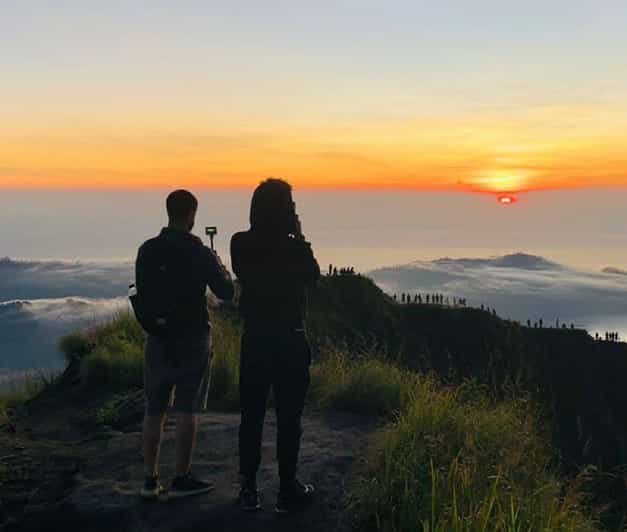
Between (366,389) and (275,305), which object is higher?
(275,305)

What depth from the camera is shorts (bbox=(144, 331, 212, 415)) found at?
522 centimetres

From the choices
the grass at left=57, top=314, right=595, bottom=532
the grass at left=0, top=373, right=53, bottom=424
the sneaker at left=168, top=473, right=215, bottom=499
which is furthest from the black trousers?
the grass at left=0, top=373, right=53, bottom=424

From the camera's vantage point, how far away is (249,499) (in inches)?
202

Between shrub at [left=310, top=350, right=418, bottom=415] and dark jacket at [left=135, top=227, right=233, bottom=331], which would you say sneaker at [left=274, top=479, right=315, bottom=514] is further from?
shrub at [left=310, top=350, right=418, bottom=415]

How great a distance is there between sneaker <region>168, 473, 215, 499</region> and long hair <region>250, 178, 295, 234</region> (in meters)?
2.03

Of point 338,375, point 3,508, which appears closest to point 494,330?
point 338,375

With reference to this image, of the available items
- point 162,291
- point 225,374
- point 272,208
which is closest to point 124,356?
point 225,374

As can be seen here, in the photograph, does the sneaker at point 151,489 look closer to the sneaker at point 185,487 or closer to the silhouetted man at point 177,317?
the silhouetted man at point 177,317

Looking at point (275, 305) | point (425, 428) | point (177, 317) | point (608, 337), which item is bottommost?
point (608, 337)

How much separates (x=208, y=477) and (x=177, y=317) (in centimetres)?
167

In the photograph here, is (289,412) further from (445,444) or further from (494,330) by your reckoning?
(494,330)

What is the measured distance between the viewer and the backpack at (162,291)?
5.14 meters

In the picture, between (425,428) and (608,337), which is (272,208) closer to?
(425,428)

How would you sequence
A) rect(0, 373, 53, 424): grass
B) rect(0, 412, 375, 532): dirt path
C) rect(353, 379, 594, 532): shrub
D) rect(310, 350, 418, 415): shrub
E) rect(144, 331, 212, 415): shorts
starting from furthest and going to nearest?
1. rect(0, 373, 53, 424): grass
2. rect(310, 350, 418, 415): shrub
3. rect(144, 331, 212, 415): shorts
4. rect(0, 412, 375, 532): dirt path
5. rect(353, 379, 594, 532): shrub
